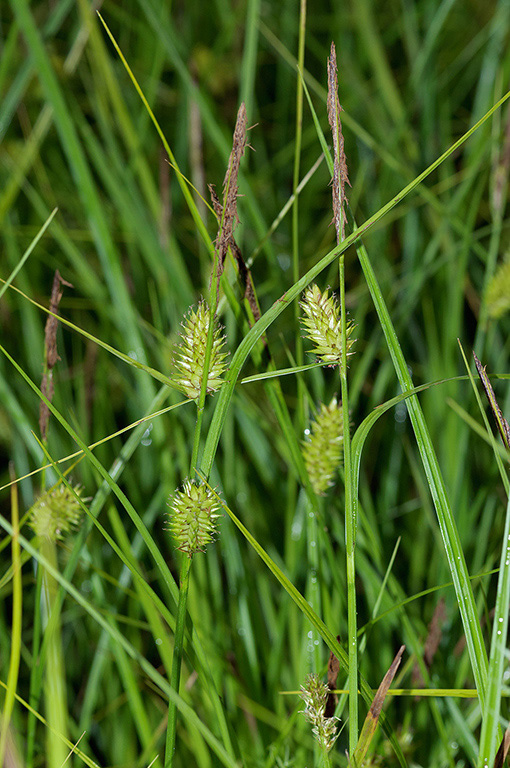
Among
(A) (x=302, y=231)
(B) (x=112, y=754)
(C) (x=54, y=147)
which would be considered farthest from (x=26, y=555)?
(C) (x=54, y=147)

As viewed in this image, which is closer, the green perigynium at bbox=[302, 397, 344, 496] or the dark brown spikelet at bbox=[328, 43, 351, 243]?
the dark brown spikelet at bbox=[328, 43, 351, 243]

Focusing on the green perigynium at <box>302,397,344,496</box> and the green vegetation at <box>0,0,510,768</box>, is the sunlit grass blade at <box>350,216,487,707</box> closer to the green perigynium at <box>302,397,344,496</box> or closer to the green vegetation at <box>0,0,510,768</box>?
the green vegetation at <box>0,0,510,768</box>

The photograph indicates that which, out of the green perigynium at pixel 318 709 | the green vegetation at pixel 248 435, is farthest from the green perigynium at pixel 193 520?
the green perigynium at pixel 318 709

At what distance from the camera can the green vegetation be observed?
462mm

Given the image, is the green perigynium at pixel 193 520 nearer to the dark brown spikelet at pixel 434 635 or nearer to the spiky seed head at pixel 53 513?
the spiky seed head at pixel 53 513

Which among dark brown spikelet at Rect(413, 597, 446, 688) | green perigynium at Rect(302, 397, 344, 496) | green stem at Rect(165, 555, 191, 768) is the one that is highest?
green perigynium at Rect(302, 397, 344, 496)

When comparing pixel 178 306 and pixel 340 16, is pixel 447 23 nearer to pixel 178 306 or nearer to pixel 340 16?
pixel 340 16

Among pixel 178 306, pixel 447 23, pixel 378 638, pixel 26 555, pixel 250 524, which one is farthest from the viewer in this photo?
pixel 447 23

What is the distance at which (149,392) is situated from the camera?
85 cm

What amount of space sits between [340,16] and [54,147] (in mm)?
765

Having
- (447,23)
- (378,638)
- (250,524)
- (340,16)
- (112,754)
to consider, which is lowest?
(112,754)

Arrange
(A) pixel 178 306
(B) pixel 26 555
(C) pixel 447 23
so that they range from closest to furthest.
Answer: (B) pixel 26 555 → (A) pixel 178 306 → (C) pixel 447 23

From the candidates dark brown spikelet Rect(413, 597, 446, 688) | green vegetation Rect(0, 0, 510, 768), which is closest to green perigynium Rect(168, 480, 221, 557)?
green vegetation Rect(0, 0, 510, 768)

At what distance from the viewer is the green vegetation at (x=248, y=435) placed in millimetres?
462
